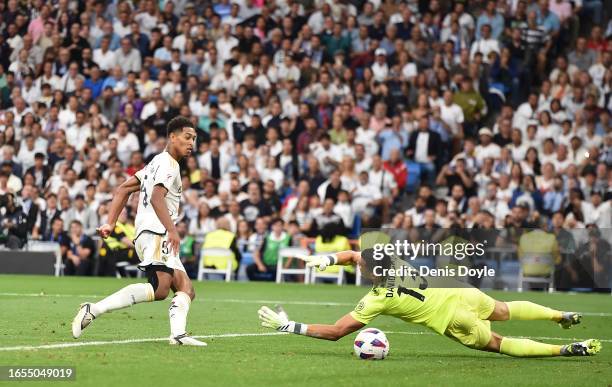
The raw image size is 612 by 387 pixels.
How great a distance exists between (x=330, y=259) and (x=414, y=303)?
3.07ft

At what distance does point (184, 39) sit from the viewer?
99.7 feet

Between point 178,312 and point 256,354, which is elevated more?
point 178,312

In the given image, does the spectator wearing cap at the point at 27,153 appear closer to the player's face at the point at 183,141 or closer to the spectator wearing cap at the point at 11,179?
the spectator wearing cap at the point at 11,179

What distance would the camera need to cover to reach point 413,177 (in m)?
26.2

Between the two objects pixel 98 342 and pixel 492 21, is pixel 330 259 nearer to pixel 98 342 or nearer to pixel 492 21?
pixel 98 342

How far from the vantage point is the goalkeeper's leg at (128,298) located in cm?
1075

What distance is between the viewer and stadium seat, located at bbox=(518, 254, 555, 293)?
75.4ft

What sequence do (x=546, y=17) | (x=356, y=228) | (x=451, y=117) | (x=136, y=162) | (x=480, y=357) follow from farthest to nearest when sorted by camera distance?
(x=546, y=17)
(x=136, y=162)
(x=451, y=117)
(x=356, y=228)
(x=480, y=357)

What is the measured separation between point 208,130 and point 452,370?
19.1 metres

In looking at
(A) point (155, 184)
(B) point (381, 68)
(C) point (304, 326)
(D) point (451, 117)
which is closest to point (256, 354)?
(C) point (304, 326)

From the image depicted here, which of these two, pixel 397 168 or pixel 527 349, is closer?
pixel 527 349

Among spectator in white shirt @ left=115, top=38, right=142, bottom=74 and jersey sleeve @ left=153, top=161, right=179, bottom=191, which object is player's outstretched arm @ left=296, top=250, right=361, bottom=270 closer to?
jersey sleeve @ left=153, top=161, right=179, bottom=191

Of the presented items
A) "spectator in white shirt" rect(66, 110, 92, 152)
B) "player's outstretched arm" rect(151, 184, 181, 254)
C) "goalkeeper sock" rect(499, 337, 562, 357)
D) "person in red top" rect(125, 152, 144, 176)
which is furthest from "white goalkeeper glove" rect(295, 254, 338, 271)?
"spectator in white shirt" rect(66, 110, 92, 152)

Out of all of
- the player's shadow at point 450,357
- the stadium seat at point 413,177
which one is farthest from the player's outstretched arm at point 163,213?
the stadium seat at point 413,177
